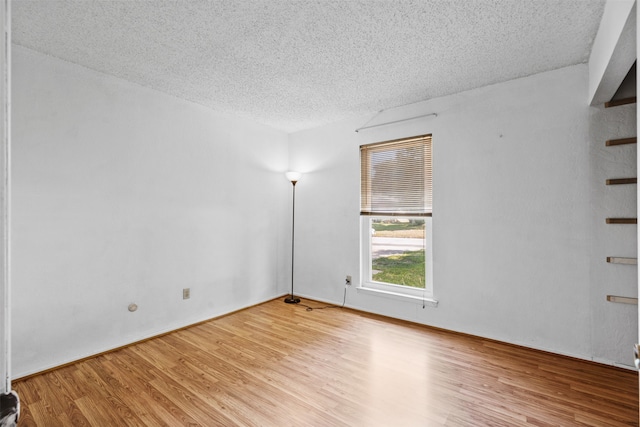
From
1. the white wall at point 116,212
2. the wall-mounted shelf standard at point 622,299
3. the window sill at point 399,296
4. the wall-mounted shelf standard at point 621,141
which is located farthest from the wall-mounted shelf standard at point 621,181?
the white wall at point 116,212

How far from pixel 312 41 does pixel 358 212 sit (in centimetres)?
215

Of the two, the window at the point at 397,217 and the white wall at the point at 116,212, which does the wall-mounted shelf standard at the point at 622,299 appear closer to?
the window at the point at 397,217

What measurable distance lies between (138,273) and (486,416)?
3040 mm

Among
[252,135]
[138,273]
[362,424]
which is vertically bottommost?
[362,424]

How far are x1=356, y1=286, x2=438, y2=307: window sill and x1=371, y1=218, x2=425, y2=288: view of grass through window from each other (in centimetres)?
16

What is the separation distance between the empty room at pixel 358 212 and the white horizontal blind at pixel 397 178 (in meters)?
0.03

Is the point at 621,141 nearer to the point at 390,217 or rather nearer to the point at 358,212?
the point at 390,217

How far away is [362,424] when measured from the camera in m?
1.80

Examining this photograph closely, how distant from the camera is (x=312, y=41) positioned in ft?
7.45

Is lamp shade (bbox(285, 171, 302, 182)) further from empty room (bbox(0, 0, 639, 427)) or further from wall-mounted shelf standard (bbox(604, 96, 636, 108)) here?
wall-mounted shelf standard (bbox(604, 96, 636, 108))

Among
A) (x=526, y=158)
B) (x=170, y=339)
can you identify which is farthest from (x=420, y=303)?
(x=170, y=339)

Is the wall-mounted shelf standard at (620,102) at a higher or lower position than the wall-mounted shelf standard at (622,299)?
higher

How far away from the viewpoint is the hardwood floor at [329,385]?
187 centimetres

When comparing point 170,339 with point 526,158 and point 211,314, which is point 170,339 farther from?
point 526,158
